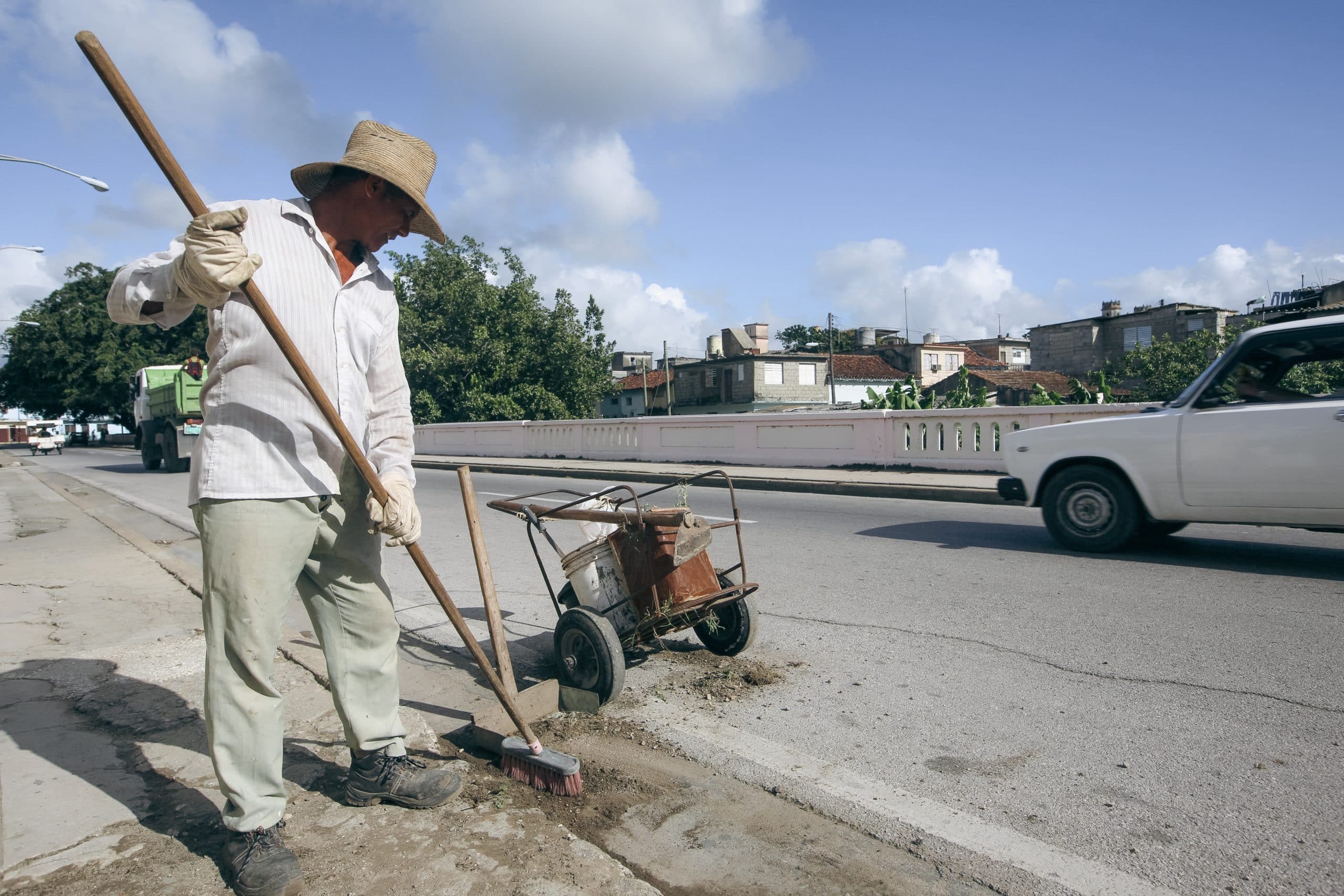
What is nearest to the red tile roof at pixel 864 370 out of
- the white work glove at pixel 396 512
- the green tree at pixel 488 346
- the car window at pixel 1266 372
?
the green tree at pixel 488 346

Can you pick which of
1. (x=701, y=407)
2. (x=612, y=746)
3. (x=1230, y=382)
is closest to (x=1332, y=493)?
A: (x=1230, y=382)

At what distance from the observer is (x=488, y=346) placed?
3709 cm

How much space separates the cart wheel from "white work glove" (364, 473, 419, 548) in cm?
130

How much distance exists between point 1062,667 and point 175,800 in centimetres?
387

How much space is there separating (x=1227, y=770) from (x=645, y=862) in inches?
83.8

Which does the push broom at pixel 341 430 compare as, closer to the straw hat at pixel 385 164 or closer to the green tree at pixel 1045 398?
the straw hat at pixel 385 164

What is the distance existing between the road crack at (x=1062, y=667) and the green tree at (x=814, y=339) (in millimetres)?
72994

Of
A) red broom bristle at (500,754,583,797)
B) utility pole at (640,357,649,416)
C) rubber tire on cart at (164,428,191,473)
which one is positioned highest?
utility pole at (640,357,649,416)

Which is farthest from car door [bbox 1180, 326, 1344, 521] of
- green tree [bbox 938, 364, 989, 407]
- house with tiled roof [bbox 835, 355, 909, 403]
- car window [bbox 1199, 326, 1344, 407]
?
house with tiled roof [bbox 835, 355, 909, 403]

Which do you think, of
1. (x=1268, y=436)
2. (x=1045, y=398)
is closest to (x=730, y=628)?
(x=1268, y=436)

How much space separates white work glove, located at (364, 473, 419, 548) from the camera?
2.68 m

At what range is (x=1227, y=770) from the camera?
3113 mm

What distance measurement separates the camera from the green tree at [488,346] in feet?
120

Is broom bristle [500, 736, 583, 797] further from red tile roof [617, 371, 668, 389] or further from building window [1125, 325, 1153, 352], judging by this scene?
building window [1125, 325, 1153, 352]
